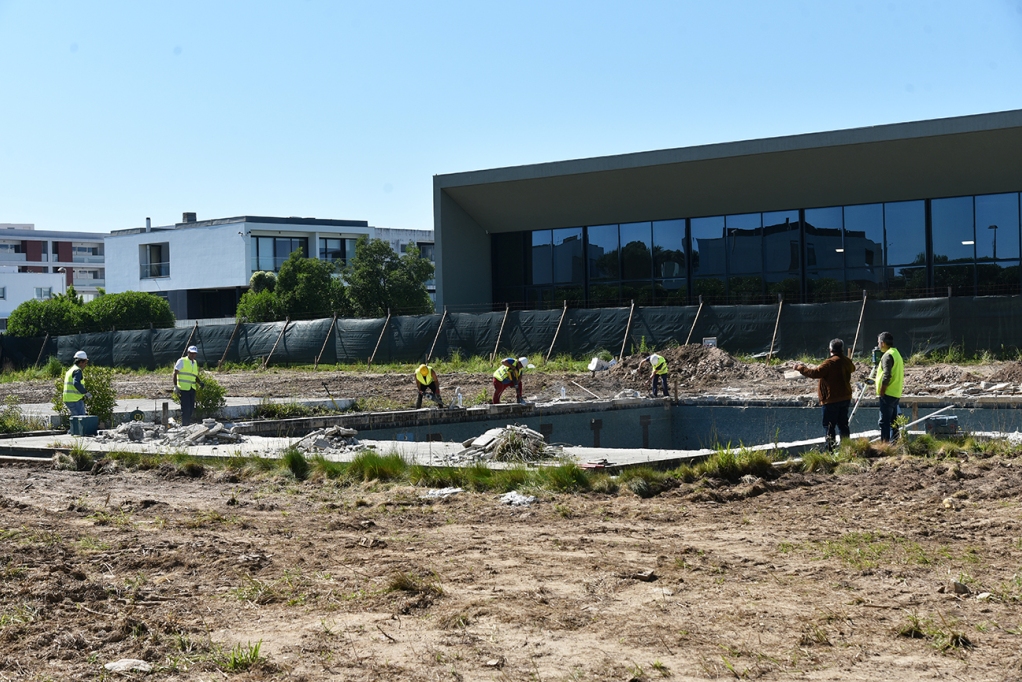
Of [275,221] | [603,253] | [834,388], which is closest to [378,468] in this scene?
[834,388]

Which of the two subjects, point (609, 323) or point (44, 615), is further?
point (609, 323)

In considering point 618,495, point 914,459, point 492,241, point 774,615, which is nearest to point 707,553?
point 774,615

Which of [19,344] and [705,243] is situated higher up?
[705,243]

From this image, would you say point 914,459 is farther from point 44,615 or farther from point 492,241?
point 492,241

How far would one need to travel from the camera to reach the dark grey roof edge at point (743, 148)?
3175 centimetres

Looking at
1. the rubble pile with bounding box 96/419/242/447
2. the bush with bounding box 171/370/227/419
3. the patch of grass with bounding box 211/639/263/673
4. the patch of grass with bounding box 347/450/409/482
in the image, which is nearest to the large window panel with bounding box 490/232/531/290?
the bush with bounding box 171/370/227/419

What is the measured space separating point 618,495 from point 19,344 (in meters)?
40.5

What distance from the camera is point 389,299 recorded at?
49.5 metres

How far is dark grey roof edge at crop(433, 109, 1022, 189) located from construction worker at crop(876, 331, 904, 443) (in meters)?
20.0

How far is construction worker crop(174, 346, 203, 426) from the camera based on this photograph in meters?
18.9

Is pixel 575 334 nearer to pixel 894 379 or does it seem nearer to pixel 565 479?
pixel 894 379

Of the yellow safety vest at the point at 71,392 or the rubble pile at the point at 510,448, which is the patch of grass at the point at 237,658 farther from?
the yellow safety vest at the point at 71,392

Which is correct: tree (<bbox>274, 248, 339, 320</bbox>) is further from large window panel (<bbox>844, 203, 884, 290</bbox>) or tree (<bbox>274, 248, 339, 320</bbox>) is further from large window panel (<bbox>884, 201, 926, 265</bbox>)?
large window panel (<bbox>884, 201, 926, 265</bbox>)

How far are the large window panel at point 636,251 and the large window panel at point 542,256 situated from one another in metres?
3.09
